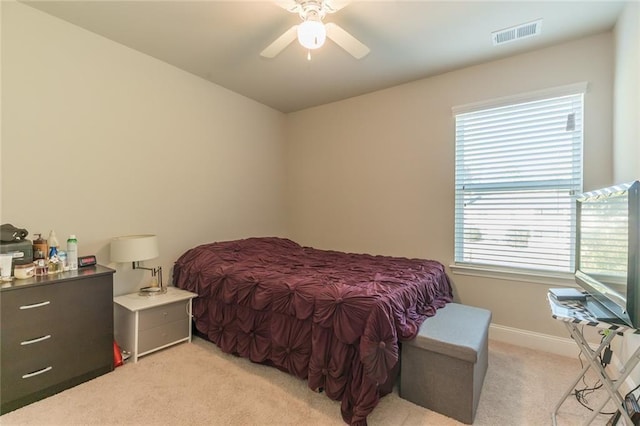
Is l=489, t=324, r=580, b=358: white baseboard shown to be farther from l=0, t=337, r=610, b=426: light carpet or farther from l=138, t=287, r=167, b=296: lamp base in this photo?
l=138, t=287, r=167, b=296: lamp base

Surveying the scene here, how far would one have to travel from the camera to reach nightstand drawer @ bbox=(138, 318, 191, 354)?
2387 mm

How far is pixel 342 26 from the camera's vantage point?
7.79 feet

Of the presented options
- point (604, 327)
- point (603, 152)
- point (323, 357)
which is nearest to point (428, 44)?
point (603, 152)

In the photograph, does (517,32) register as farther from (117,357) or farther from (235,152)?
(117,357)

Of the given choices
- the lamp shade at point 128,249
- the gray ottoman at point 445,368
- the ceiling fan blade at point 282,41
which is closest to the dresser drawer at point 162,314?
the lamp shade at point 128,249

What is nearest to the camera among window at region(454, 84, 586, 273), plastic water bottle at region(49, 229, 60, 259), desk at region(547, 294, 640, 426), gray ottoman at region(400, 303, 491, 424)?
desk at region(547, 294, 640, 426)

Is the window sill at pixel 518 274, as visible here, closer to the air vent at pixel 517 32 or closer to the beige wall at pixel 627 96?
the beige wall at pixel 627 96

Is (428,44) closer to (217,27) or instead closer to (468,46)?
(468,46)

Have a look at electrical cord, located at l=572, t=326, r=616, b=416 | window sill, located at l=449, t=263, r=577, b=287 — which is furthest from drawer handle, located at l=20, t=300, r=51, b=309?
electrical cord, located at l=572, t=326, r=616, b=416

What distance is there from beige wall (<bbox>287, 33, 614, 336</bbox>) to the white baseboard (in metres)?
0.05

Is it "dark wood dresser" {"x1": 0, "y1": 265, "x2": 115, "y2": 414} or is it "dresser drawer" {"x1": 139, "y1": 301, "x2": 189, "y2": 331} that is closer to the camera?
"dark wood dresser" {"x1": 0, "y1": 265, "x2": 115, "y2": 414}

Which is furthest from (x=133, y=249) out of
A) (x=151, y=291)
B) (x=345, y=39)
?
(x=345, y=39)

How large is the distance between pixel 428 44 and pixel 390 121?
3.27 feet

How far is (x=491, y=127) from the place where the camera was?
2.88 metres
